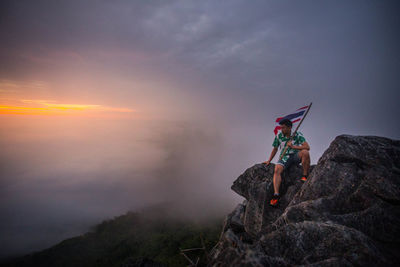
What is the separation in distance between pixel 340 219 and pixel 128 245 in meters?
141

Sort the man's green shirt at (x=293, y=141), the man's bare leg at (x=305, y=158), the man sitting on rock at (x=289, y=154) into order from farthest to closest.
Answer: the man's green shirt at (x=293, y=141) → the man sitting on rock at (x=289, y=154) → the man's bare leg at (x=305, y=158)

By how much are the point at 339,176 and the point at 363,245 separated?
3905 mm

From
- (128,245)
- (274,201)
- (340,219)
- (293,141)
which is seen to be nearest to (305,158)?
(293,141)

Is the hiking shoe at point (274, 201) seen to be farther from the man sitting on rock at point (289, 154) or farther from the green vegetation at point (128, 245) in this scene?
the green vegetation at point (128, 245)

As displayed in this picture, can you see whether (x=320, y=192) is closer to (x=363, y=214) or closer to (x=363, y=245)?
(x=363, y=214)

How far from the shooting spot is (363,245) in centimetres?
368

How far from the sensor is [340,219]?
17.4ft

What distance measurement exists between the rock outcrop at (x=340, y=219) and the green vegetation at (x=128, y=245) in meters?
75.4

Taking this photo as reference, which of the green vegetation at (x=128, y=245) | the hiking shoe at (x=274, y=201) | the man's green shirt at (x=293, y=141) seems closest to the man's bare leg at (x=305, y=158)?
the man's green shirt at (x=293, y=141)

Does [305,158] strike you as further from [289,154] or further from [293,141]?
[293,141]

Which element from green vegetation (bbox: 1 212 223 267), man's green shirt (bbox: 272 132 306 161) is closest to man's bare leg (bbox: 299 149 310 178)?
man's green shirt (bbox: 272 132 306 161)

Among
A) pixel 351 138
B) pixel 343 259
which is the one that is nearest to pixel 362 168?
pixel 351 138

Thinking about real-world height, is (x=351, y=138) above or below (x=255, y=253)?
above

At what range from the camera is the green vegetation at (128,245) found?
90750 millimetres
